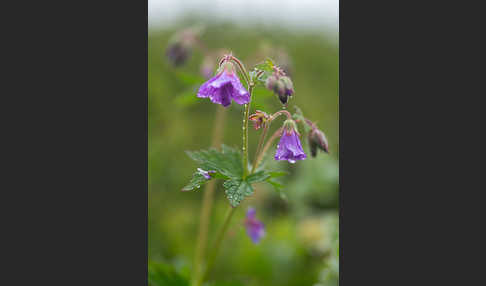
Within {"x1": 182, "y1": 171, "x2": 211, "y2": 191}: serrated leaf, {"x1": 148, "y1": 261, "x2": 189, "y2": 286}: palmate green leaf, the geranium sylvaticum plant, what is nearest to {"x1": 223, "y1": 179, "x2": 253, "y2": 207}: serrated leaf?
the geranium sylvaticum plant

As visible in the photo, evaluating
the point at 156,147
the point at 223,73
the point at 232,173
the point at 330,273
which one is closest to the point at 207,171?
the point at 232,173

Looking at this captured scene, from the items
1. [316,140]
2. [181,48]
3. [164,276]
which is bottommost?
[164,276]

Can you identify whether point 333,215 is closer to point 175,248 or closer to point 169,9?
point 175,248

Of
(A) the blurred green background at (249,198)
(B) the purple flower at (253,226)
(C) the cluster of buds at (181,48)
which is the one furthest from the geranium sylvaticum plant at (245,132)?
(C) the cluster of buds at (181,48)

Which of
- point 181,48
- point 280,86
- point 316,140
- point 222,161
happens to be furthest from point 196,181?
point 181,48

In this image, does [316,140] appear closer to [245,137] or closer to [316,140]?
[316,140]

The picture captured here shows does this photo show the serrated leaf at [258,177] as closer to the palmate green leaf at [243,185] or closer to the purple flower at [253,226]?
the palmate green leaf at [243,185]
